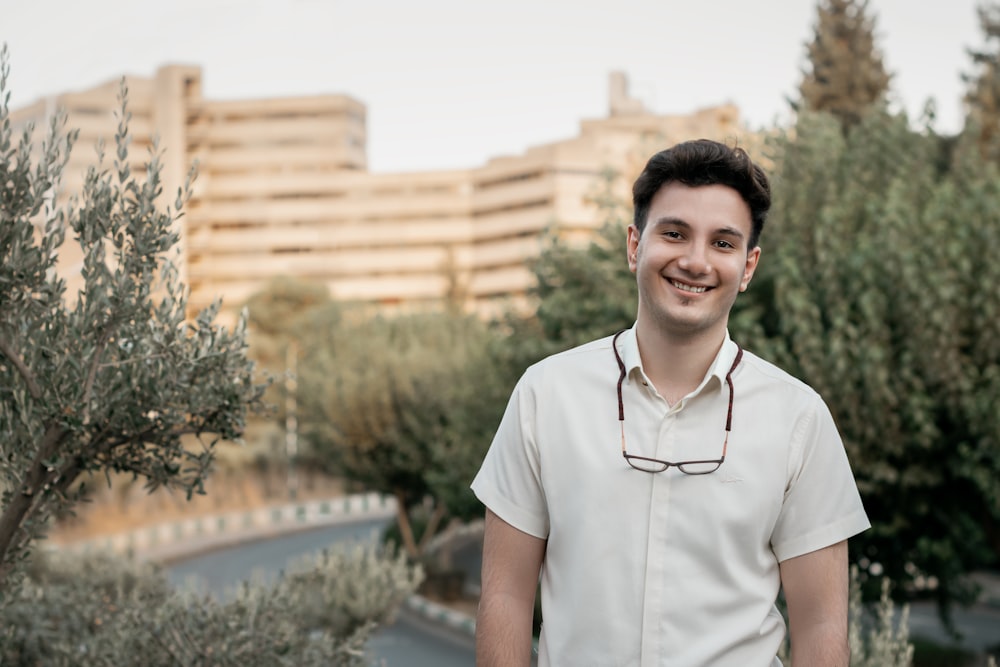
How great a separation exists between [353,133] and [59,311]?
11480 cm

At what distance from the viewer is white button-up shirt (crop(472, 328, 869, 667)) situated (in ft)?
7.61

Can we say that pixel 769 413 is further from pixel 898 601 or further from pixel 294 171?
pixel 294 171

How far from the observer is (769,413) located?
7.90 feet

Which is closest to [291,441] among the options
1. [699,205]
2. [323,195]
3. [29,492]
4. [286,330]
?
[286,330]

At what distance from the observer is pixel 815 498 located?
2361mm

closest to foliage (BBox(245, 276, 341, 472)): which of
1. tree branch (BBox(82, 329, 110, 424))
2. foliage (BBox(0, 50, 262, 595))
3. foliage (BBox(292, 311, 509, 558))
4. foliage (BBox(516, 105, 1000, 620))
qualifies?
foliage (BBox(292, 311, 509, 558))

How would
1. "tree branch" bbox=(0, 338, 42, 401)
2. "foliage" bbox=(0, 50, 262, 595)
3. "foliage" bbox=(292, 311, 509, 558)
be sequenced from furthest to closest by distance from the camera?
1. "foliage" bbox=(292, 311, 509, 558)
2. "foliage" bbox=(0, 50, 262, 595)
3. "tree branch" bbox=(0, 338, 42, 401)

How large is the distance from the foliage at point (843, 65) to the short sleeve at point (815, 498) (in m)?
33.4

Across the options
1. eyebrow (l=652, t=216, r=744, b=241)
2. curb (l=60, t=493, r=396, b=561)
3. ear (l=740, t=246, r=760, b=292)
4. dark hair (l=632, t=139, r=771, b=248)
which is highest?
dark hair (l=632, t=139, r=771, b=248)

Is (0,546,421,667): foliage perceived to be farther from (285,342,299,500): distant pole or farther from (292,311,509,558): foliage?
(285,342,299,500): distant pole

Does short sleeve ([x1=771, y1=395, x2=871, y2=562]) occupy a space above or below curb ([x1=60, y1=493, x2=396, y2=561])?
above

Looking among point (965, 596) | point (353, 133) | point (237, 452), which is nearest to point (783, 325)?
point (965, 596)

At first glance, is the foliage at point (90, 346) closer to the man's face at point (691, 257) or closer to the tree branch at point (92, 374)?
the tree branch at point (92, 374)

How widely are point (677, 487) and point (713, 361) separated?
31 cm
